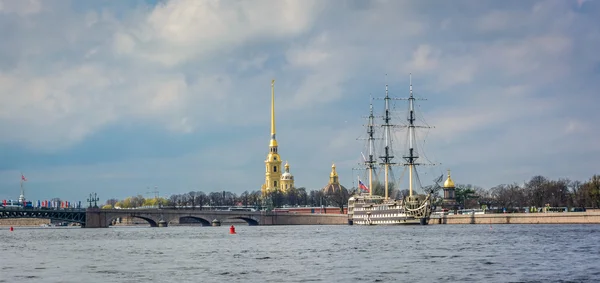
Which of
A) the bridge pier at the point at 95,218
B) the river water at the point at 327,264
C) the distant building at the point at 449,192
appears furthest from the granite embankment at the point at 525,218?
the bridge pier at the point at 95,218

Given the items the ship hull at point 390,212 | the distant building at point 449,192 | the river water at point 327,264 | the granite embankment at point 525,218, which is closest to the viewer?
the river water at point 327,264

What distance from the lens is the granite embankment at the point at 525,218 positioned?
128 meters

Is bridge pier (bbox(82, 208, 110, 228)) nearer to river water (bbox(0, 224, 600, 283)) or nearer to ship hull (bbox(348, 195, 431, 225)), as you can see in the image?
ship hull (bbox(348, 195, 431, 225))

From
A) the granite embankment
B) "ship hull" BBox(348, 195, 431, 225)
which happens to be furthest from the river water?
"ship hull" BBox(348, 195, 431, 225)

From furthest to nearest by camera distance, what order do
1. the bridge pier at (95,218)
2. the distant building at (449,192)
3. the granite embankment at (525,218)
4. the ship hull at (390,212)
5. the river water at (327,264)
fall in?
the distant building at (449,192), the bridge pier at (95,218), the ship hull at (390,212), the granite embankment at (525,218), the river water at (327,264)

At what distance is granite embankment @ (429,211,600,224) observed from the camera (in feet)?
421

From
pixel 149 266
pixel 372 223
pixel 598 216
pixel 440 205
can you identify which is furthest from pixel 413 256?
pixel 440 205

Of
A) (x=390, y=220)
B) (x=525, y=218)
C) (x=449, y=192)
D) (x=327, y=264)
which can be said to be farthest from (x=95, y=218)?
(x=327, y=264)

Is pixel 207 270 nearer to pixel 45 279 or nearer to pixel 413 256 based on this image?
pixel 45 279

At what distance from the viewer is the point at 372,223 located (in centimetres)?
17788

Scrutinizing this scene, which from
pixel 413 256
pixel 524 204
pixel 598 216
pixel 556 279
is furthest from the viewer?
pixel 524 204

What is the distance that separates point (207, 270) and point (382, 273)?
9.65 meters

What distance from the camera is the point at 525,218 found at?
143250 millimetres

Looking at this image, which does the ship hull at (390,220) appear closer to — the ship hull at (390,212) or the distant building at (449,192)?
the ship hull at (390,212)
